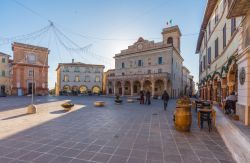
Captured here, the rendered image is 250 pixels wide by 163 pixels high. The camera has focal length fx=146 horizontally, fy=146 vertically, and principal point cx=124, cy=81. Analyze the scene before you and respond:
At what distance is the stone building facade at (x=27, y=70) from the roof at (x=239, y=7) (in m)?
35.0

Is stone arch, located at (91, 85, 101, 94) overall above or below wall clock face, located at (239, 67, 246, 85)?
below

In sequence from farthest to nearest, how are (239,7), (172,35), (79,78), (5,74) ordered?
(79,78), (5,74), (172,35), (239,7)

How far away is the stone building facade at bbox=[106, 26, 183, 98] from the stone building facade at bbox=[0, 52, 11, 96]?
2450cm

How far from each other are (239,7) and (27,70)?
133 ft

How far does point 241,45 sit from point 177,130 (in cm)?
517

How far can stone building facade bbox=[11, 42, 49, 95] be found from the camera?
1326 inches

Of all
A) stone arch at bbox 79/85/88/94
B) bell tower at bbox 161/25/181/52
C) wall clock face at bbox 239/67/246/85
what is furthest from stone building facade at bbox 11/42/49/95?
wall clock face at bbox 239/67/246/85

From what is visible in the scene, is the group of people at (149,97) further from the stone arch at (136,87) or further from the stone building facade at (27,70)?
the stone building facade at (27,70)

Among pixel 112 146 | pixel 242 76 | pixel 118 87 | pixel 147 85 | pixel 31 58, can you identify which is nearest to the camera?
pixel 112 146

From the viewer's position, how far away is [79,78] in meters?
47.6

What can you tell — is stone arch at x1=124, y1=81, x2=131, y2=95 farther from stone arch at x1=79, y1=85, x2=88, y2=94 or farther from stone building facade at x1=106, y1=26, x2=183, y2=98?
stone arch at x1=79, y1=85, x2=88, y2=94

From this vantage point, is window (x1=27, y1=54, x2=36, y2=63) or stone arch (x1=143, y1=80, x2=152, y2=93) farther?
window (x1=27, y1=54, x2=36, y2=63)

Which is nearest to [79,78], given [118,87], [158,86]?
[118,87]

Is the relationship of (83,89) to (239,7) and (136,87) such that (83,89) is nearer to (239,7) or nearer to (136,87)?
(136,87)
